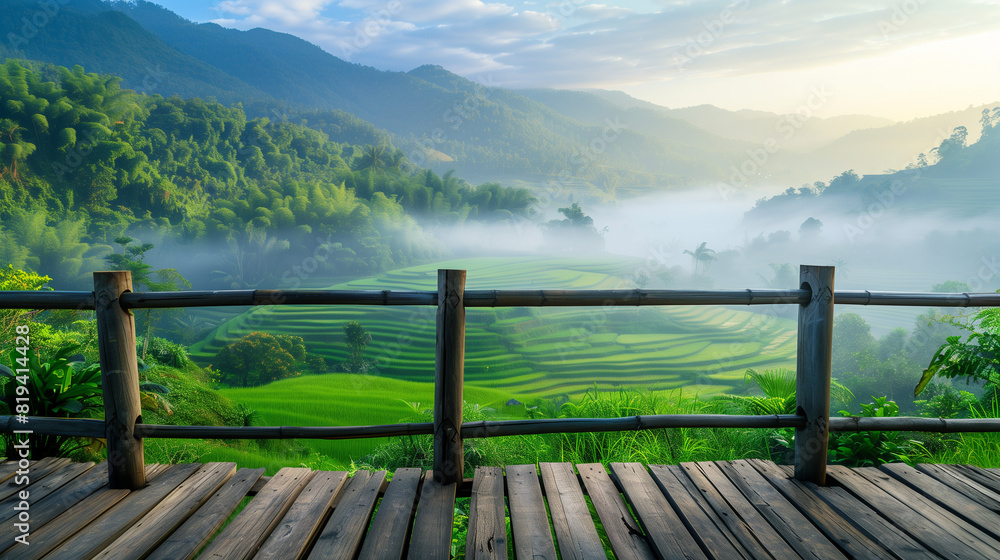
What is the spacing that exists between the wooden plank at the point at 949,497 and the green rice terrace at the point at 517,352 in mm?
10818

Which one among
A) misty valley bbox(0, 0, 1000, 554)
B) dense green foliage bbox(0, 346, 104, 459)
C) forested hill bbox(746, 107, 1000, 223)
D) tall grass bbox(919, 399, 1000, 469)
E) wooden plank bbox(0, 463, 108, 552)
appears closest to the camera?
wooden plank bbox(0, 463, 108, 552)

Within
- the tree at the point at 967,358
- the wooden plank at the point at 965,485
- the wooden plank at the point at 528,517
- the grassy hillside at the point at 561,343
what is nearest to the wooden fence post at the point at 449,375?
the wooden plank at the point at 528,517

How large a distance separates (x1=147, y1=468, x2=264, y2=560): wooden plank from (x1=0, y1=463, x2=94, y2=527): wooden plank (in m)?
0.54

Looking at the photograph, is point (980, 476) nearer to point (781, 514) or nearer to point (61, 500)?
point (781, 514)

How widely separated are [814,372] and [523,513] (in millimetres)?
1374

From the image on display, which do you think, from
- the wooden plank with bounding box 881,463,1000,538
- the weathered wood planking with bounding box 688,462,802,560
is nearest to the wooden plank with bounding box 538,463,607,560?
the weathered wood planking with bounding box 688,462,802,560

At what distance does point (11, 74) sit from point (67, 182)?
602 centimetres

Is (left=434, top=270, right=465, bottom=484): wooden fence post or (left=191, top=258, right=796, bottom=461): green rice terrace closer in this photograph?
(left=434, top=270, right=465, bottom=484): wooden fence post

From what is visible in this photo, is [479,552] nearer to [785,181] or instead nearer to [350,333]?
[350,333]

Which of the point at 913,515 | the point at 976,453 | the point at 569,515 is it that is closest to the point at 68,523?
the point at 569,515

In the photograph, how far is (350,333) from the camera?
17.9 metres

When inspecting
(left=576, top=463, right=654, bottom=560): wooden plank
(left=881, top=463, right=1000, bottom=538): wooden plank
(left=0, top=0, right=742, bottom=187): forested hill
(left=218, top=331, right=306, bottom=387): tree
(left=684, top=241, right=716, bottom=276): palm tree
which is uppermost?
(left=0, top=0, right=742, bottom=187): forested hill

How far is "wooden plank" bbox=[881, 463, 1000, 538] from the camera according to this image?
190 cm

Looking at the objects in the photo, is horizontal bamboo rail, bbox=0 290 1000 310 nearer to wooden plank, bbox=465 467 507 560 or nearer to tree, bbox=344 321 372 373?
wooden plank, bbox=465 467 507 560
